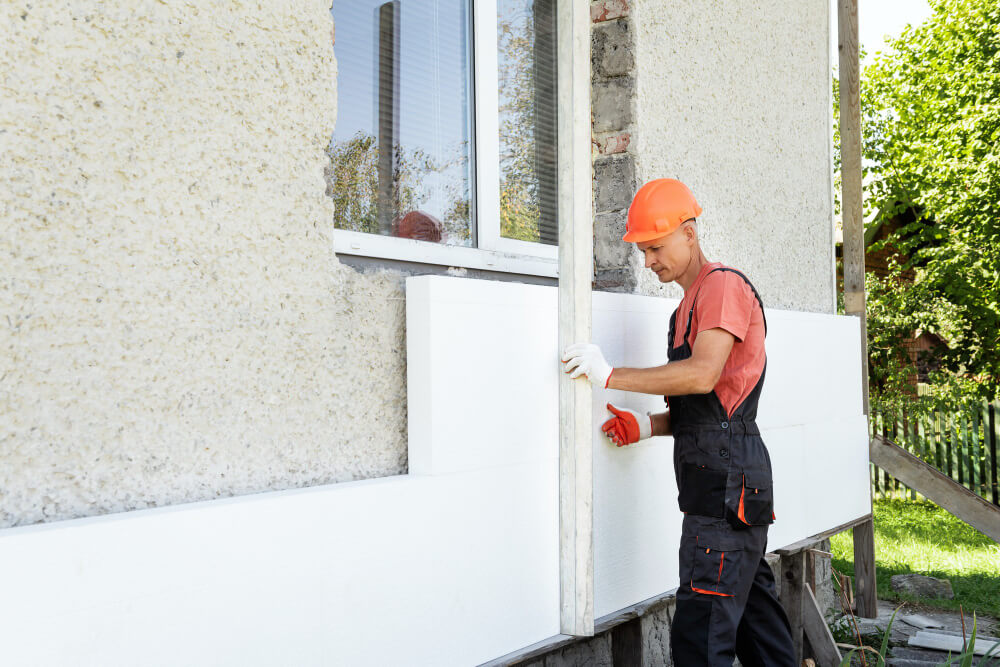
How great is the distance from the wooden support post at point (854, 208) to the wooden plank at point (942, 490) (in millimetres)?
331

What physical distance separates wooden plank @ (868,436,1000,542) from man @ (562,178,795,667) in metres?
2.78

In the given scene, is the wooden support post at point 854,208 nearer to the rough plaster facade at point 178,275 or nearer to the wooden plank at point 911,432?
the rough plaster facade at point 178,275

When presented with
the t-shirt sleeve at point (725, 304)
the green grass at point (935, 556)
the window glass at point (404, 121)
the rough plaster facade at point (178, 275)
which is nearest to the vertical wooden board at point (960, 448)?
the green grass at point (935, 556)

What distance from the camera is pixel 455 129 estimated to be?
10.1 feet

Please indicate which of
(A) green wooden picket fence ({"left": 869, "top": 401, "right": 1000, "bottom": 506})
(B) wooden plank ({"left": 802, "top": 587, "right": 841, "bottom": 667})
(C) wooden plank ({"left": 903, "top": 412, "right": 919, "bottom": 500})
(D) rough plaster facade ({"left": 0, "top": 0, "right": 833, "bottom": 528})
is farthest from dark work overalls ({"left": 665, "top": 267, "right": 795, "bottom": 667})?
(C) wooden plank ({"left": 903, "top": 412, "right": 919, "bottom": 500})

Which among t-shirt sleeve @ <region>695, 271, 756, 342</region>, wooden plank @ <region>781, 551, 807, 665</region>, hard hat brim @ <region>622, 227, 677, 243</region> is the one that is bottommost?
wooden plank @ <region>781, 551, 807, 665</region>

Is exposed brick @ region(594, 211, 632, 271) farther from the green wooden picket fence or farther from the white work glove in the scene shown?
the green wooden picket fence

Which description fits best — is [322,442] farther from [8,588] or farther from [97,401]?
[8,588]

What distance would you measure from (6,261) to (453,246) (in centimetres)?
150

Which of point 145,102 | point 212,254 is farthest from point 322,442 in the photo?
point 145,102

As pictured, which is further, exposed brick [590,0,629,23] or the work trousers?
exposed brick [590,0,629,23]

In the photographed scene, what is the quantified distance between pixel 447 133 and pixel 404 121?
206 millimetres

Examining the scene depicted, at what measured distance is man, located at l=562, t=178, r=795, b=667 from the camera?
2803 mm

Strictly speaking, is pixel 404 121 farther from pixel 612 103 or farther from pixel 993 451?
pixel 993 451
